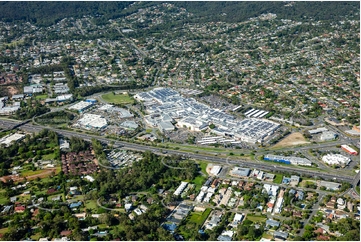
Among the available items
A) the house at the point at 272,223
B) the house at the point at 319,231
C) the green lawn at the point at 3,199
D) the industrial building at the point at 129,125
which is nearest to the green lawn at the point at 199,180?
the house at the point at 272,223

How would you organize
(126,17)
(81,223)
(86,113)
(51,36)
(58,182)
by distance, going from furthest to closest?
1. (126,17)
2. (51,36)
3. (86,113)
4. (58,182)
5. (81,223)

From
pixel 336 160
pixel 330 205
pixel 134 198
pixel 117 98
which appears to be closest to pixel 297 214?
pixel 330 205

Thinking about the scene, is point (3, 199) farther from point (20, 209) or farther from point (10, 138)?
point (10, 138)

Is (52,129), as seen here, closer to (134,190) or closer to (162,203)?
(134,190)

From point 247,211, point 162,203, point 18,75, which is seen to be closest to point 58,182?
point 162,203

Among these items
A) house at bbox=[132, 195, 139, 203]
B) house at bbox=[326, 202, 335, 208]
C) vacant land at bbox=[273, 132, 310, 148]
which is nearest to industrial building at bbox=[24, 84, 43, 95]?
house at bbox=[132, 195, 139, 203]

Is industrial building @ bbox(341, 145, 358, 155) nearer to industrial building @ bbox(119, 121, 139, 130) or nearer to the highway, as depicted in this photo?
the highway

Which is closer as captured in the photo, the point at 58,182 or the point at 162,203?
the point at 162,203
